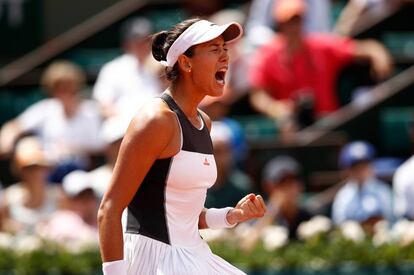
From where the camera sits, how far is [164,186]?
508 centimetres

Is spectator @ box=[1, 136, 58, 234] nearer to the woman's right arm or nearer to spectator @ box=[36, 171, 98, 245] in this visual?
spectator @ box=[36, 171, 98, 245]

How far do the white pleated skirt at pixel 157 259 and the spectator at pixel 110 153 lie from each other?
444 centimetres

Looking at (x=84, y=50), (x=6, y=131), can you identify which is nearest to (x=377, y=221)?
(x=6, y=131)

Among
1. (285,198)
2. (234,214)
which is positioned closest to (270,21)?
(285,198)

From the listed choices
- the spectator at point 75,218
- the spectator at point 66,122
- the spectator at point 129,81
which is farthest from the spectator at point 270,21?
the spectator at point 75,218

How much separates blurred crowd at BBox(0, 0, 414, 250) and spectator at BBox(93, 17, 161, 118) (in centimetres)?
1

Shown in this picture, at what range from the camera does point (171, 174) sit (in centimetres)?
507

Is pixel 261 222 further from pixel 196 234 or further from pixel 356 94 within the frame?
pixel 196 234

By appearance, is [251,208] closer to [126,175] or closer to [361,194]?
[126,175]

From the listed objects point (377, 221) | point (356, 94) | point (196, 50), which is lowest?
point (377, 221)

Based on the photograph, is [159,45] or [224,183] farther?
[224,183]

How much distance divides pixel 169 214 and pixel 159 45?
672mm

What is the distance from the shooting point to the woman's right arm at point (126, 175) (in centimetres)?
492

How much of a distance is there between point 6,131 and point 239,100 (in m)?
2.09
